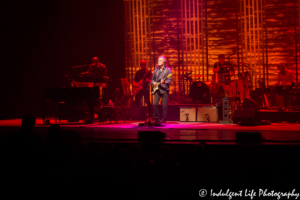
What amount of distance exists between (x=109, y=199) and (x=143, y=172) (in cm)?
71

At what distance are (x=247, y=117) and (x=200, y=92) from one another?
2.44m

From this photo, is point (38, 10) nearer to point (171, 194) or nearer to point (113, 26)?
point (113, 26)

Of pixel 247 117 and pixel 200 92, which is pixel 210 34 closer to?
pixel 200 92

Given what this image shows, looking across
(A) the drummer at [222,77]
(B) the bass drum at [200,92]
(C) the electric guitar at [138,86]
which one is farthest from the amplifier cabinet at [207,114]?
(C) the electric guitar at [138,86]

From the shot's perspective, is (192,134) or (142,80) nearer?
(192,134)

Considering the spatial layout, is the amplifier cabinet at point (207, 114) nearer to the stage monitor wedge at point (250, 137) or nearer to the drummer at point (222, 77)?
the drummer at point (222, 77)

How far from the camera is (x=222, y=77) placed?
32.1ft

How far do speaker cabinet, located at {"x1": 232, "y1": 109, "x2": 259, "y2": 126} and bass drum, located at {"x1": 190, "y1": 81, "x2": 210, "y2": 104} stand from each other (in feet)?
6.84

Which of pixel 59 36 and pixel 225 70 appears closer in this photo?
pixel 225 70

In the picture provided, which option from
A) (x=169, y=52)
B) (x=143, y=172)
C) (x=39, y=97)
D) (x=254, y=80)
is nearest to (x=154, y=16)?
(x=169, y=52)

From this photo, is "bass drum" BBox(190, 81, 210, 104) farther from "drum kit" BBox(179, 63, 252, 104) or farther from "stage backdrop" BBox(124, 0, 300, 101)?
"stage backdrop" BBox(124, 0, 300, 101)

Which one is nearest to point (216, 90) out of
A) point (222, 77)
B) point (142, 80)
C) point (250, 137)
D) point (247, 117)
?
point (222, 77)

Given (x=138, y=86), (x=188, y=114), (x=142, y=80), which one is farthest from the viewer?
(x=138, y=86)

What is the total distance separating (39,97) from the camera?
1120 centimetres
